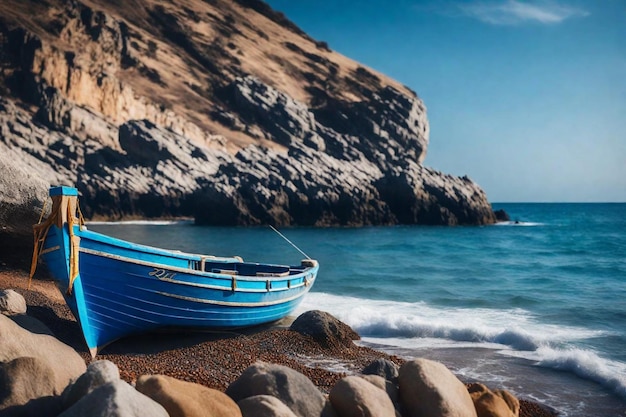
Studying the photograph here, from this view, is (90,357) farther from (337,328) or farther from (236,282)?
(337,328)

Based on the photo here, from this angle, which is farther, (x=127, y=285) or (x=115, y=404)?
(x=127, y=285)

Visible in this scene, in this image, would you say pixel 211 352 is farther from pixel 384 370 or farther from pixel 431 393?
A: pixel 431 393

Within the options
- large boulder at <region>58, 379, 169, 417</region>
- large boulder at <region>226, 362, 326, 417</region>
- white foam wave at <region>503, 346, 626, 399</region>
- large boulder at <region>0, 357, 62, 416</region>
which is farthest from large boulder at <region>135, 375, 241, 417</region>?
white foam wave at <region>503, 346, 626, 399</region>

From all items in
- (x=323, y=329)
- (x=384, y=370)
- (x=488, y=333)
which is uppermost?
(x=384, y=370)

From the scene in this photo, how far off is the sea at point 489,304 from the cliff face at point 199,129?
67.3ft

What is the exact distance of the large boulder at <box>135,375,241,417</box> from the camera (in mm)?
6852

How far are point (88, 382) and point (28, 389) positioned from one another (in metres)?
0.99

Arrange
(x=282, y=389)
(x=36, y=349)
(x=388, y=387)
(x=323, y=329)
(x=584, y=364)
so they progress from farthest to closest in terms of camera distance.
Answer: (x=323, y=329) → (x=584, y=364) → (x=36, y=349) → (x=388, y=387) → (x=282, y=389)

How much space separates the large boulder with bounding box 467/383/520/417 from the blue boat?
6.72 meters

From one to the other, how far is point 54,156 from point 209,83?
49.9m

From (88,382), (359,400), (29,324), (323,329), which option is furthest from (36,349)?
(323,329)

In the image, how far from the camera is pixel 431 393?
8.41m

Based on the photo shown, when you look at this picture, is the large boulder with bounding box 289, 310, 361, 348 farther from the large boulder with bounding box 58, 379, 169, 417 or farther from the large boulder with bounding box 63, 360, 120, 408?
the large boulder with bounding box 58, 379, 169, 417

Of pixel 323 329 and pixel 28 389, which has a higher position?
pixel 28 389
